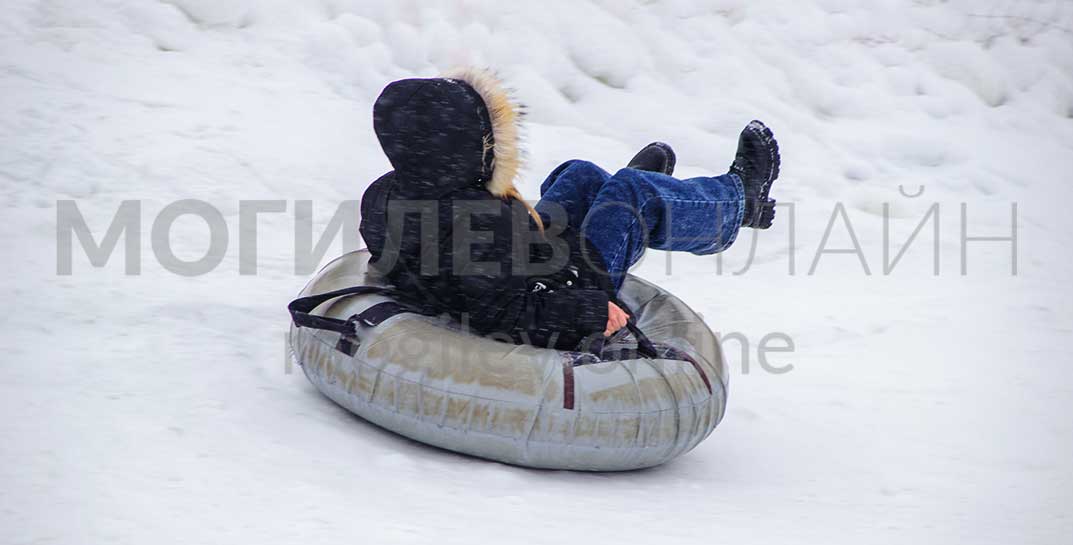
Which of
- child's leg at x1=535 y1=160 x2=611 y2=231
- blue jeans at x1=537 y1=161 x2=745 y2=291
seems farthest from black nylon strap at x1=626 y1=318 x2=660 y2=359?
child's leg at x1=535 y1=160 x2=611 y2=231

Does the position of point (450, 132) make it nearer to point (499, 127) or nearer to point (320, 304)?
point (499, 127)

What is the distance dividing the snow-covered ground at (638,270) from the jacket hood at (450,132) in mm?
627

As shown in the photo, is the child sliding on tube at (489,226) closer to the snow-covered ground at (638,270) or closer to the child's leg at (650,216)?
the child's leg at (650,216)

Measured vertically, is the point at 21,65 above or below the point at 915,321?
above

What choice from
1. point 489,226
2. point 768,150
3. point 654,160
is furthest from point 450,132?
point 768,150

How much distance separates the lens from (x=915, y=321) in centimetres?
365

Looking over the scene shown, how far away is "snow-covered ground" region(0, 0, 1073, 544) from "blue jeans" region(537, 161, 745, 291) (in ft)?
1.78

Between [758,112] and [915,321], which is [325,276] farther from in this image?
[758,112]

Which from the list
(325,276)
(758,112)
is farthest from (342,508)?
(758,112)

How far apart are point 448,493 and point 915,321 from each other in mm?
2321

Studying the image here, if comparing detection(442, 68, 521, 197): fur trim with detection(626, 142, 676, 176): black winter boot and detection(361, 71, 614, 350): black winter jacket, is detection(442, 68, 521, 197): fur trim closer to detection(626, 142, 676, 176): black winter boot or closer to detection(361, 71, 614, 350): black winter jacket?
detection(361, 71, 614, 350): black winter jacket

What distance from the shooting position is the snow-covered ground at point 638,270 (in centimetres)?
195

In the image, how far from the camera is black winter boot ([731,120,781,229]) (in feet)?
9.15

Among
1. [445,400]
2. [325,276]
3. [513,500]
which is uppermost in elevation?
[325,276]
